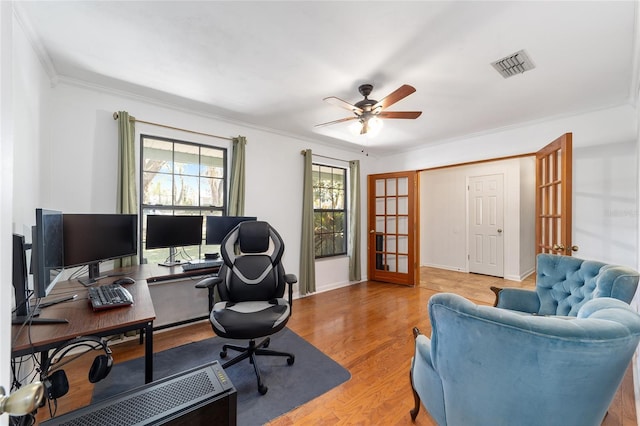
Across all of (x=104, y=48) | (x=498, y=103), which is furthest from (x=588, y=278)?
(x=104, y=48)

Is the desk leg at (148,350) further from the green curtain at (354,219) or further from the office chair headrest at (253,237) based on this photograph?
the green curtain at (354,219)

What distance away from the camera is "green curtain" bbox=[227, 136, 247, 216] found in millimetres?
3207

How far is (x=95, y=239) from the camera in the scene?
2.00m

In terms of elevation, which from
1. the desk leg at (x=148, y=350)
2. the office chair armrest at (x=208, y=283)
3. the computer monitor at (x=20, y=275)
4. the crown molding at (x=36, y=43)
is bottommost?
the desk leg at (x=148, y=350)

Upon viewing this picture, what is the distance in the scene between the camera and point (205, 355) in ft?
7.66

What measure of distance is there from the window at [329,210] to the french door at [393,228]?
23.8 inches

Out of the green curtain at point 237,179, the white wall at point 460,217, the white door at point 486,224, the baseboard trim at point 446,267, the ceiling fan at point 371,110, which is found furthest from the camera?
the baseboard trim at point 446,267

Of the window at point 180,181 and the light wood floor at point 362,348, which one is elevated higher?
the window at point 180,181

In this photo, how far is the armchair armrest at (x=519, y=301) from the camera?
6.88ft

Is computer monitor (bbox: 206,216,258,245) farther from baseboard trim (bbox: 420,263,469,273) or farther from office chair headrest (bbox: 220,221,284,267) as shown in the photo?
baseboard trim (bbox: 420,263,469,273)

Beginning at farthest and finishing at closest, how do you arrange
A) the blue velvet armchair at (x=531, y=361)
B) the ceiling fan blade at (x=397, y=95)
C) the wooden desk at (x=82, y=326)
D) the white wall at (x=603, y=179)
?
1. the white wall at (x=603, y=179)
2. the ceiling fan blade at (x=397, y=95)
3. the wooden desk at (x=82, y=326)
4. the blue velvet armchair at (x=531, y=361)

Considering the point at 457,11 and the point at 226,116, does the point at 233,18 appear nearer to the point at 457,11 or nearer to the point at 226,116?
the point at 457,11

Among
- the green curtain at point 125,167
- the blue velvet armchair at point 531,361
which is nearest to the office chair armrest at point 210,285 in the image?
the green curtain at point 125,167

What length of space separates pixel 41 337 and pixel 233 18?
1.99 metres
